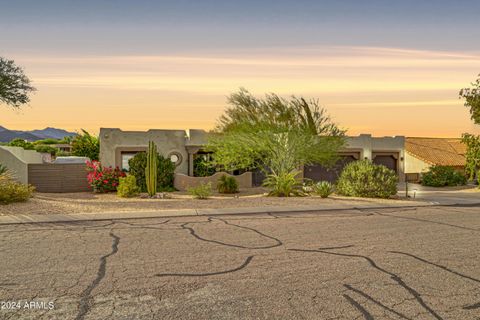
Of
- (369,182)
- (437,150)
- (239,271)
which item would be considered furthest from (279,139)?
(437,150)

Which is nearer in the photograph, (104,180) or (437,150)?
(104,180)

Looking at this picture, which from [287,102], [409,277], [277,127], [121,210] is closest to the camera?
[409,277]

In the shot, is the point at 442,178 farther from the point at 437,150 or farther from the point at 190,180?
the point at 190,180

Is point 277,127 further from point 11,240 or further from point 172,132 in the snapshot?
point 11,240

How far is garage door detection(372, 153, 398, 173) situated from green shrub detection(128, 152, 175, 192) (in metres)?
17.1

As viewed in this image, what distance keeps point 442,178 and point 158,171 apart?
64.5ft

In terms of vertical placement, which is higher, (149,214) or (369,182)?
(369,182)

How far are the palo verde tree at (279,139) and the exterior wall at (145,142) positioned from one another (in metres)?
6.14

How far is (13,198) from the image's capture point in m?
14.7

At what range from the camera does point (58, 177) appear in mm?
23562

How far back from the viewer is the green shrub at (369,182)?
1817 centimetres

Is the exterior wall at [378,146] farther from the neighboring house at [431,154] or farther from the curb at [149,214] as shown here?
the curb at [149,214]

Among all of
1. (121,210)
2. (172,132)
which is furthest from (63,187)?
(121,210)

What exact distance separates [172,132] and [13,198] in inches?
612
